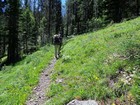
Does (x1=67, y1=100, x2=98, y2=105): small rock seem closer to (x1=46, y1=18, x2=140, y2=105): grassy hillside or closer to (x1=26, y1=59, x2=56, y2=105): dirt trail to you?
(x1=46, y1=18, x2=140, y2=105): grassy hillside

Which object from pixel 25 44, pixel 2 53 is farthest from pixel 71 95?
pixel 25 44

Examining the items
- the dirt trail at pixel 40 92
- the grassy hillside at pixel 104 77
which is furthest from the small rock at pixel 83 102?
the dirt trail at pixel 40 92

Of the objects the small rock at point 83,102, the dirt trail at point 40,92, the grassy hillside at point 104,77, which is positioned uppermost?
the grassy hillside at point 104,77

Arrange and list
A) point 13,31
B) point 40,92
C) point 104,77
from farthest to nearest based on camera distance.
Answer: point 13,31 < point 40,92 < point 104,77

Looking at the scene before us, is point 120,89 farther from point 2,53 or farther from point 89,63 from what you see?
point 2,53

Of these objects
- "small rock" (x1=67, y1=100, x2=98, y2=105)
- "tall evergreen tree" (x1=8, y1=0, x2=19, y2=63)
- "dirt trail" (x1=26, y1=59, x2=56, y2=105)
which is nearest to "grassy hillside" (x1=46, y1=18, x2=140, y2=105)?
"small rock" (x1=67, y1=100, x2=98, y2=105)

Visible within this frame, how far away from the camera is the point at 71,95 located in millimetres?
12117

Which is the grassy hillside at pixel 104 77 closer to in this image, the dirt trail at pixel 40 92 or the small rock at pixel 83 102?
the small rock at pixel 83 102

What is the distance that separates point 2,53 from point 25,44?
7341mm

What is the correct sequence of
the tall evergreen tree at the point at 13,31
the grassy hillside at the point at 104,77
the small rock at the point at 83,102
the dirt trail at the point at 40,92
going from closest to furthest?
the small rock at the point at 83,102 → the grassy hillside at the point at 104,77 → the dirt trail at the point at 40,92 → the tall evergreen tree at the point at 13,31

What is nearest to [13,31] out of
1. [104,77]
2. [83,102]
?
[104,77]

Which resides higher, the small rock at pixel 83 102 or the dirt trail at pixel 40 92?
the small rock at pixel 83 102

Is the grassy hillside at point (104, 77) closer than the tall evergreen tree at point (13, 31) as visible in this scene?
Yes

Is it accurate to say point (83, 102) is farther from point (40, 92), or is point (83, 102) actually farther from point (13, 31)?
point (13, 31)
